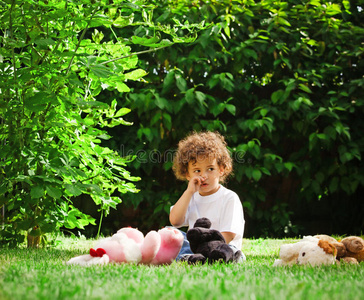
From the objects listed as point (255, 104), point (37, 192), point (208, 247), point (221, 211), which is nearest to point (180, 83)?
point (255, 104)

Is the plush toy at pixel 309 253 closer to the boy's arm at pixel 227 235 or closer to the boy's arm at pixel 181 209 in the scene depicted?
the boy's arm at pixel 227 235

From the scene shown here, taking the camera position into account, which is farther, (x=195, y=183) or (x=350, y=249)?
(x=195, y=183)

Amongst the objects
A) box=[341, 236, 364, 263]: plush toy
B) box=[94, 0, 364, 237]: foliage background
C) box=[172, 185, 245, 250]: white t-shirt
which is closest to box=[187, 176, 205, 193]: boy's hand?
box=[172, 185, 245, 250]: white t-shirt

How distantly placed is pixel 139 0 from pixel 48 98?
0.77 meters

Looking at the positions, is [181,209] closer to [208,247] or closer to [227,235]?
[227,235]

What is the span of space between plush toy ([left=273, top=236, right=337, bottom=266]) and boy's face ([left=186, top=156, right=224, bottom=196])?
0.67 metres

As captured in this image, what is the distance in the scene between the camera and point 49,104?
2.58 metres

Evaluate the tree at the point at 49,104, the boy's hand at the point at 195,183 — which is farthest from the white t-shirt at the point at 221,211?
the tree at the point at 49,104

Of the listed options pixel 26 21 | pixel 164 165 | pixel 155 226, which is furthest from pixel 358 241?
pixel 155 226

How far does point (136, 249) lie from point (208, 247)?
13.8 inches

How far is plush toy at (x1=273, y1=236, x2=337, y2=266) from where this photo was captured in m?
1.98

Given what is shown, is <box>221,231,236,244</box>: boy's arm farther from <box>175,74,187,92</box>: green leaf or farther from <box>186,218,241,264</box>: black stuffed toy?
<box>175,74,187,92</box>: green leaf

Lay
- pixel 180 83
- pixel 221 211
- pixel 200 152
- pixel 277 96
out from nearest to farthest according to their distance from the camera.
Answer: pixel 221 211 → pixel 200 152 → pixel 180 83 → pixel 277 96

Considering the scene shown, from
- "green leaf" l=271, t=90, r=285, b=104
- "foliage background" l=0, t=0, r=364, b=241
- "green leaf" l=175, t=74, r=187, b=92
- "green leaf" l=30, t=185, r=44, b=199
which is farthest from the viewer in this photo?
"green leaf" l=271, t=90, r=285, b=104
